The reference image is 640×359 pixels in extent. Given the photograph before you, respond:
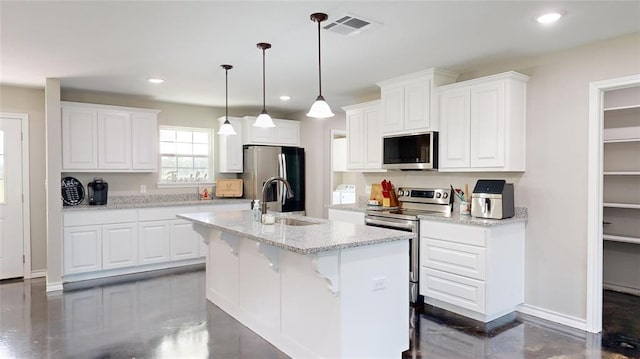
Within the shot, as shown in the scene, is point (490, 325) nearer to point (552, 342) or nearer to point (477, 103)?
point (552, 342)

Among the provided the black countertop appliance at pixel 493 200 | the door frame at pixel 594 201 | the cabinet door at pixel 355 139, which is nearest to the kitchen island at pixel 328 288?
the black countertop appliance at pixel 493 200

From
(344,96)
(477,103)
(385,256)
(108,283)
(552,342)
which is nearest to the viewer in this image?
(385,256)

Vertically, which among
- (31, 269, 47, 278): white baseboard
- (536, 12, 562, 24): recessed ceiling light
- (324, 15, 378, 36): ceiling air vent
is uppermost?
(536, 12, 562, 24): recessed ceiling light

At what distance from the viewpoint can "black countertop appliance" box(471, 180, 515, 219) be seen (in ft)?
11.4

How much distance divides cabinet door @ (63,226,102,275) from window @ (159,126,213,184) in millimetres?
1284

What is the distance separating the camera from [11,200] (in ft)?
16.1

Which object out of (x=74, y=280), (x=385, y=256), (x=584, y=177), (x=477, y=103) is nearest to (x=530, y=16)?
(x=477, y=103)

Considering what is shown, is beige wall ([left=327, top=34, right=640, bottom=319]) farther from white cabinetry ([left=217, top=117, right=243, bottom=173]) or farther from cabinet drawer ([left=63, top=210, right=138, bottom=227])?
cabinet drawer ([left=63, top=210, right=138, bottom=227])

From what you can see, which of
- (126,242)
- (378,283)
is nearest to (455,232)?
(378,283)

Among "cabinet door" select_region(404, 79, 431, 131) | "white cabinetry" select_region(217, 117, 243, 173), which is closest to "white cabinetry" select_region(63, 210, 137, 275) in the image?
"white cabinetry" select_region(217, 117, 243, 173)

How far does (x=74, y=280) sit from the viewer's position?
15.9 ft

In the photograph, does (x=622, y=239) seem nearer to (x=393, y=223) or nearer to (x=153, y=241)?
(x=393, y=223)

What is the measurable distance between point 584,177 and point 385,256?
1.89m

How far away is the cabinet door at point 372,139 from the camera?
15.5 feet
